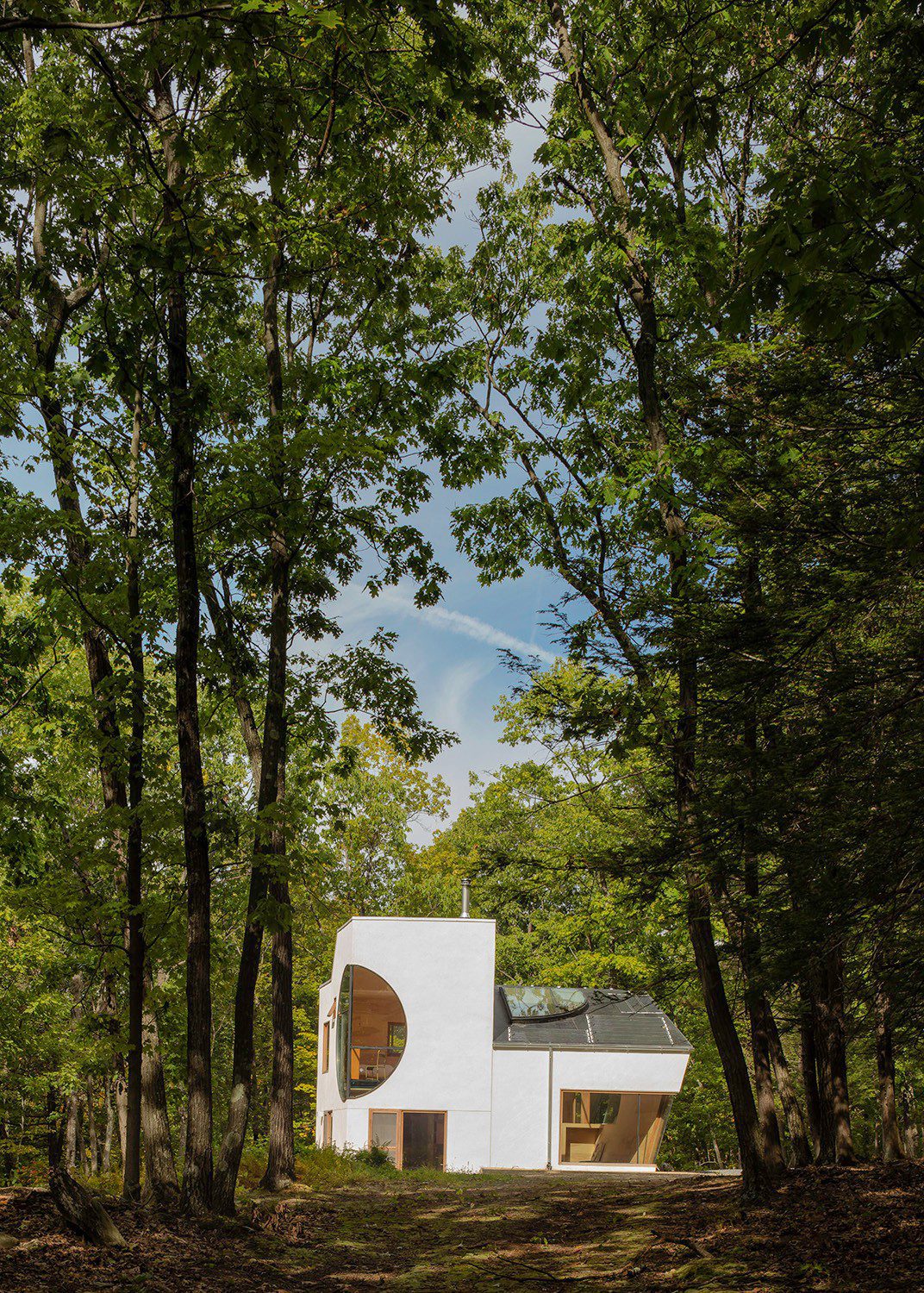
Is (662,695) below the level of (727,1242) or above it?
above

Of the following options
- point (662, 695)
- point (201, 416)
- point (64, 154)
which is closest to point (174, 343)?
point (201, 416)

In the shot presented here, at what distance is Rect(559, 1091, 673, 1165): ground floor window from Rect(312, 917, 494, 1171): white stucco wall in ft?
7.49

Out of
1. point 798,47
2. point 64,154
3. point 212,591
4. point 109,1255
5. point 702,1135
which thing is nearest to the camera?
point 798,47

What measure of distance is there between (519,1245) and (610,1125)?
15649mm

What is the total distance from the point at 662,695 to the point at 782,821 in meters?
1.93

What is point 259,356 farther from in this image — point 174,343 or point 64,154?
point 64,154

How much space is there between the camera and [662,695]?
33.9 feet

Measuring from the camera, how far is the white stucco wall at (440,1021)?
23.2m

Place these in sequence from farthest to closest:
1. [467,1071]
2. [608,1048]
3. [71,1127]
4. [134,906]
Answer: [71,1127], [608,1048], [467,1071], [134,906]

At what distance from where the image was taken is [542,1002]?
1023 inches

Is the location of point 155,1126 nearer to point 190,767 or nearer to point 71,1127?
point 190,767

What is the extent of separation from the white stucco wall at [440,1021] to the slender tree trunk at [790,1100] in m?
8.80

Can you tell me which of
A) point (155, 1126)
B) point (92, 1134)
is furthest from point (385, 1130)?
point (92, 1134)

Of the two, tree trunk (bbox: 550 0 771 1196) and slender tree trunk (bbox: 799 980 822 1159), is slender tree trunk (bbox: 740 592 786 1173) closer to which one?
tree trunk (bbox: 550 0 771 1196)
